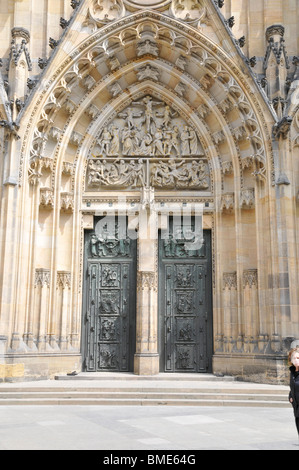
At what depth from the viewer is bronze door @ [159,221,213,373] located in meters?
14.1

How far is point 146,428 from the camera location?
293 inches

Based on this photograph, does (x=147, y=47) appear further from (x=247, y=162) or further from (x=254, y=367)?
(x=254, y=367)

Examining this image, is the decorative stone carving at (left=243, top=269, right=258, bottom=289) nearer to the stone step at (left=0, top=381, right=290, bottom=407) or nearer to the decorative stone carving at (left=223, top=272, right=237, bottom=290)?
the decorative stone carving at (left=223, top=272, right=237, bottom=290)

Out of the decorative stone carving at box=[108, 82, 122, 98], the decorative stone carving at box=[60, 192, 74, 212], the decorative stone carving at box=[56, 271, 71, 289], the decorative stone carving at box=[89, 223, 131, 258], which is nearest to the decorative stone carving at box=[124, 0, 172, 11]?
the decorative stone carving at box=[108, 82, 122, 98]

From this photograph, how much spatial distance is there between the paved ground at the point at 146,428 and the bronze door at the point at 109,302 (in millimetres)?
4264

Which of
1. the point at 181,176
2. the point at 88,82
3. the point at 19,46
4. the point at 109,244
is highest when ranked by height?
the point at 19,46

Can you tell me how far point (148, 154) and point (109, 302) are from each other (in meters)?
4.59

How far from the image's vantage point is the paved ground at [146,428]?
6246 mm

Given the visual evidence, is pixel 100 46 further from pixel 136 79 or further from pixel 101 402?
pixel 101 402

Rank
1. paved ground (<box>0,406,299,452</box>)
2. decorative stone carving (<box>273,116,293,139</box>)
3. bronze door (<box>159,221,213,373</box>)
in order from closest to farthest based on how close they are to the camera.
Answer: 1. paved ground (<box>0,406,299,452</box>)
2. decorative stone carving (<box>273,116,293,139</box>)
3. bronze door (<box>159,221,213,373</box>)

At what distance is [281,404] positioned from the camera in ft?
33.0

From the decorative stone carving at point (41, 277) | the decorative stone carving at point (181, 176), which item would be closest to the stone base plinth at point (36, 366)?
the decorative stone carving at point (41, 277)

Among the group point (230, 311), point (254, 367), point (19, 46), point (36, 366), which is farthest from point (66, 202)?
point (254, 367)

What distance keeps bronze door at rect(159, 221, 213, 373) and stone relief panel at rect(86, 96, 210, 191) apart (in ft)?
6.12
